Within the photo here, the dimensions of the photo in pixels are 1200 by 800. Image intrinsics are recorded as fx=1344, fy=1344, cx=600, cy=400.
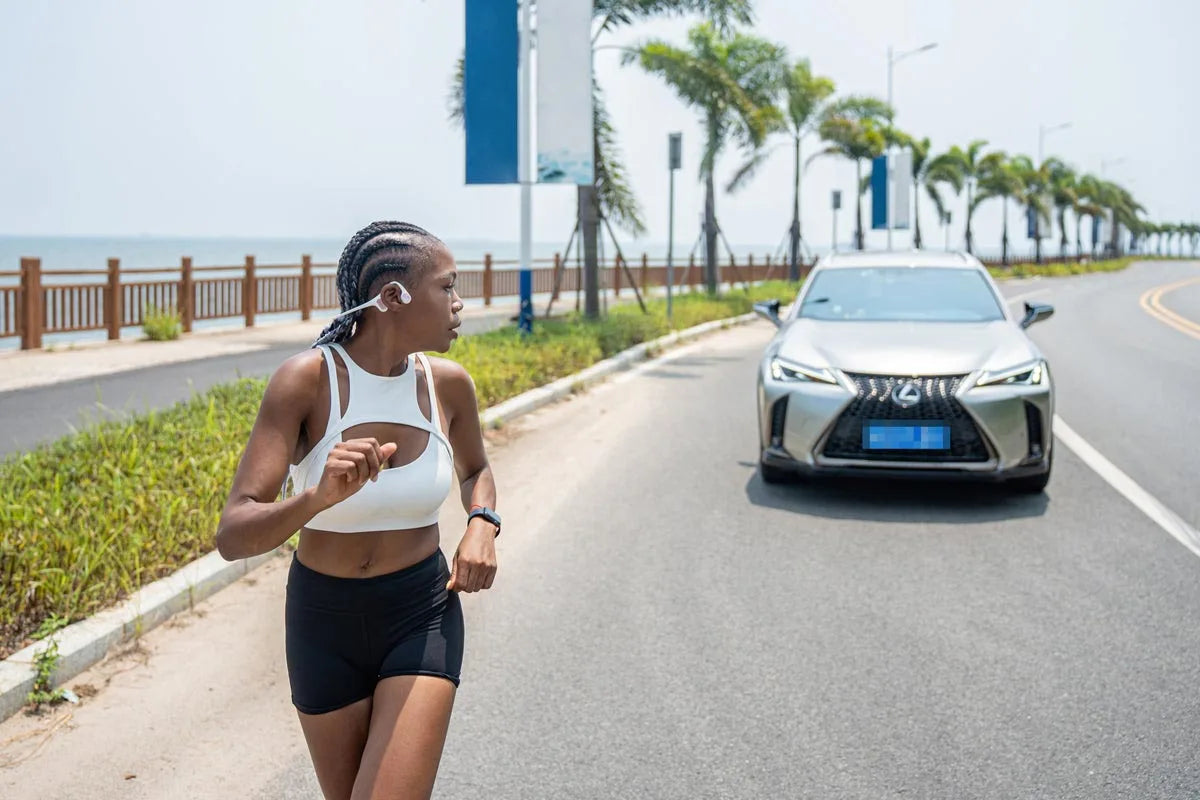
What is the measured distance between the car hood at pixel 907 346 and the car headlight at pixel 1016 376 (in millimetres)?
56

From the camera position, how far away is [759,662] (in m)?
5.16

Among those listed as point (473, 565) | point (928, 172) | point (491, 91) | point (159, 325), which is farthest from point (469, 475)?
point (928, 172)

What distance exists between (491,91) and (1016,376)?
9.58 m

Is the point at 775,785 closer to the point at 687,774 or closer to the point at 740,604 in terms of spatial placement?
the point at 687,774

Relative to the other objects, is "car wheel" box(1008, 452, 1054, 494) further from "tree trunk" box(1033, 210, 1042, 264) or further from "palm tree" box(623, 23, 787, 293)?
"tree trunk" box(1033, 210, 1042, 264)

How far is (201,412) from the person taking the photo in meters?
9.92

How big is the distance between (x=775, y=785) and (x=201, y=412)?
22.8 feet

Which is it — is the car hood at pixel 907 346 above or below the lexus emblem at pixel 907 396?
above

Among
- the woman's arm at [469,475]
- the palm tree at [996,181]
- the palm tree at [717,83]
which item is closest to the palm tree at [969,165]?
the palm tree at [996,181]

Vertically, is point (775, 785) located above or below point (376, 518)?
below

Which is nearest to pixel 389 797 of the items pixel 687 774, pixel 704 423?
pixel 687 774

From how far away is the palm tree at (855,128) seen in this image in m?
45.9

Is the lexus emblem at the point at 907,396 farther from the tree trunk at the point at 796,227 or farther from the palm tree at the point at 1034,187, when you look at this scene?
the palm tree at the point at 1034,187

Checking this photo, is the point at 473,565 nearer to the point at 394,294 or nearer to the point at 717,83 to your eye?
the point at 394,294
